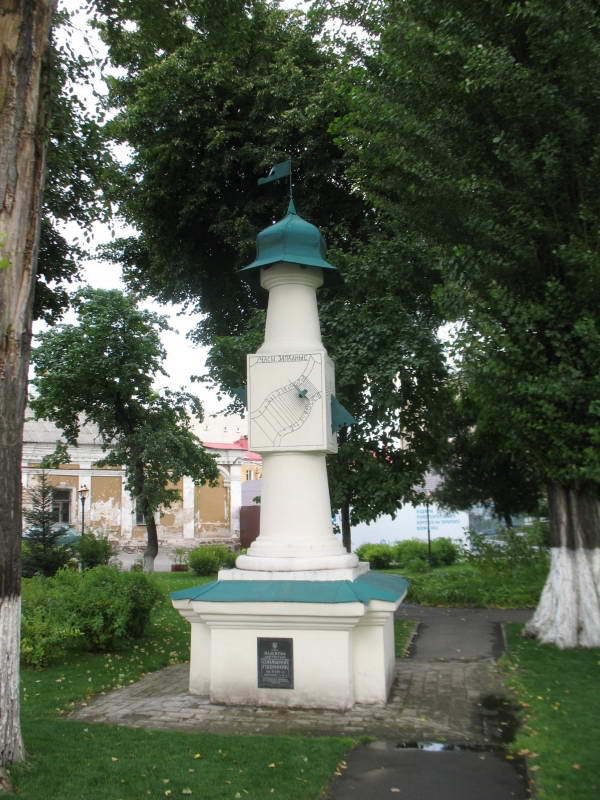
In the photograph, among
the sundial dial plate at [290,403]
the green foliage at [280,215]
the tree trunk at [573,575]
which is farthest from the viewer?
the green foliage at [280,215]

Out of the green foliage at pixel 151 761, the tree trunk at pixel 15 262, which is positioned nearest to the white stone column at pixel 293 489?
the green foliage at pixel 151 761

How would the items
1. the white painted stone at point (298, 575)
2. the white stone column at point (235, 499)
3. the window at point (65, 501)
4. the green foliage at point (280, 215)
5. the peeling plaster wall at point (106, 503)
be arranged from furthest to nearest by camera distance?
1. the white stone column at point (235, 499)
2. the peeling plaster wall at point (106, 503)
3. the window at point (65, 501)
4. the green foliage at point (280, 215)
5. the white painted stone at point (298, 575)

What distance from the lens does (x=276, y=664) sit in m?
7.10

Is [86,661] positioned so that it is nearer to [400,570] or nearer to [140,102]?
[140,102]

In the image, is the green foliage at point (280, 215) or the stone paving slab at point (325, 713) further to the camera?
the green foliage at point (280, 215)

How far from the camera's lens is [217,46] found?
10.3 meters

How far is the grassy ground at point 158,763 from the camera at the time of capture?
4715 mm

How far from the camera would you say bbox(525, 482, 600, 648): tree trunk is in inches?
392

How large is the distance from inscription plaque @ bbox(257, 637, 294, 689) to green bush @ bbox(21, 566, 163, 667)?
312cm

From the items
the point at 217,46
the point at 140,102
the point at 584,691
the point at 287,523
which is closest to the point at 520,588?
the point at 584,691

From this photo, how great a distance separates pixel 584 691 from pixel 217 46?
32.2 feet

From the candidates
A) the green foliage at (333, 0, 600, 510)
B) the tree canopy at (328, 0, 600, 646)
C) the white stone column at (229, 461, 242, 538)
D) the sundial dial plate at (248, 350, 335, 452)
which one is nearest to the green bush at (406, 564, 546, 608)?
the tree canopy at (328, 0, 600, 646)

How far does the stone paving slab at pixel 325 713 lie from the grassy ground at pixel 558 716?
0.43 meters

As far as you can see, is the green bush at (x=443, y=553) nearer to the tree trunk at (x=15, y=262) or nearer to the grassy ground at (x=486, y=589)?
the grassy ground at (x=486, y=589)
